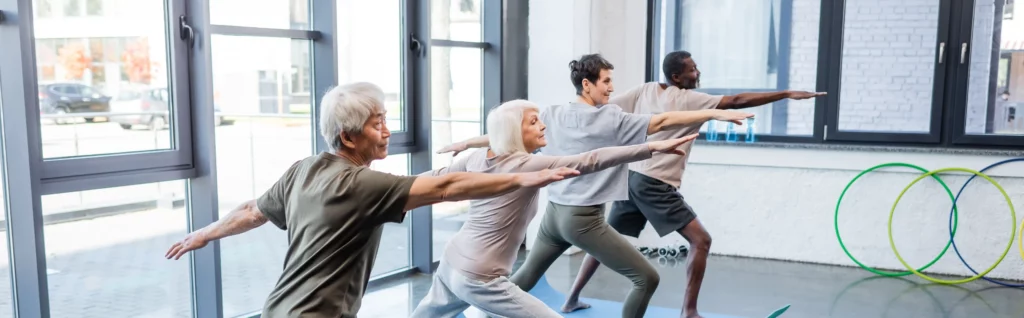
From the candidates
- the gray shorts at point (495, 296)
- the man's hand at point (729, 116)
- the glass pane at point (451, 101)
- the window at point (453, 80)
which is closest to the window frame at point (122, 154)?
the gray shorts at point (495, 296)

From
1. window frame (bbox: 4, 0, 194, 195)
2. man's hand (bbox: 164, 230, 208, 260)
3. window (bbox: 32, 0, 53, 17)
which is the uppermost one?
window (bbox: 32, 0, 53, 17)

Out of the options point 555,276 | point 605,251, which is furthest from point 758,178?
point 605,251

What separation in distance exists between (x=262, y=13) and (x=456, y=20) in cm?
171

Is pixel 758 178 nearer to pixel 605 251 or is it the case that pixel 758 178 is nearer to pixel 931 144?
pixel 931 144

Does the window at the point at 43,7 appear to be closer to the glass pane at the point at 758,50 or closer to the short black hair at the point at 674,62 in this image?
the short black hair at the point at 674,62

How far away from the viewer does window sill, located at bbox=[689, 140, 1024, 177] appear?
556cm

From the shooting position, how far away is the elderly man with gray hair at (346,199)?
2.15 metres

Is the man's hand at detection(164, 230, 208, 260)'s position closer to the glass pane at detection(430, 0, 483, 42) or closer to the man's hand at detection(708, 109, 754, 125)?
the man's hand at detection(708, 109, 754, 125)

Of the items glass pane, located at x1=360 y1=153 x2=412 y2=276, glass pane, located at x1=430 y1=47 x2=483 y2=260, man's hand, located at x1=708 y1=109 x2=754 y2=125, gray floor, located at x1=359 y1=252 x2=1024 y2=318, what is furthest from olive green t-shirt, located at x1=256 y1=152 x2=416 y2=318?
glass pane, located at x1=430 y1=47 x2=483 y2=260

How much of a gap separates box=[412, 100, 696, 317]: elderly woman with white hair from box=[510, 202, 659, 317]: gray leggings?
1.85 ft

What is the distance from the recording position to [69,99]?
11.9ft

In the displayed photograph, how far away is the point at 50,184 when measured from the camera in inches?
139

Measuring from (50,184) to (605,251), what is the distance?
2234 millimetres

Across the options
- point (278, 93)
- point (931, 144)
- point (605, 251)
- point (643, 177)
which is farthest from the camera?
point (931, 144)
